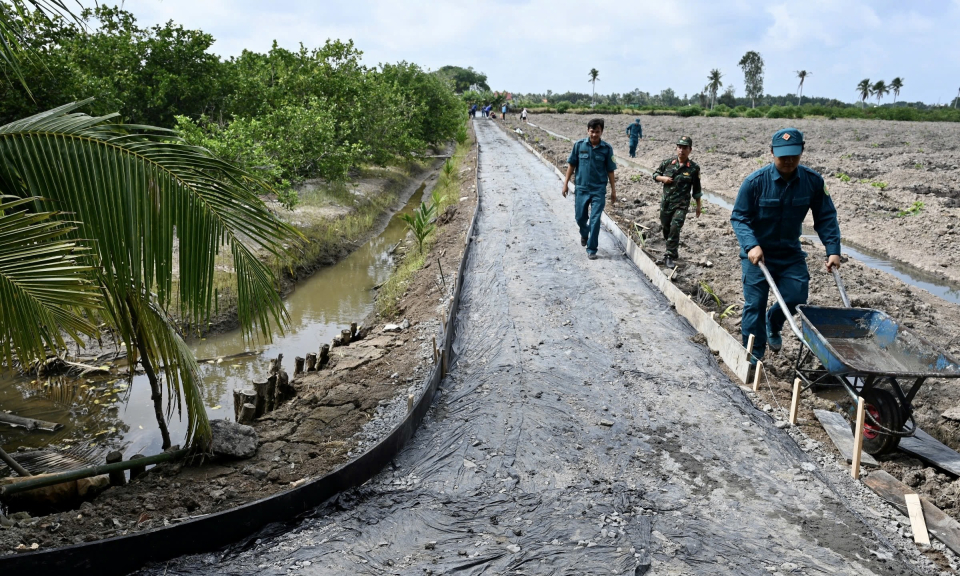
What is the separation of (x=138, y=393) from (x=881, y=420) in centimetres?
744

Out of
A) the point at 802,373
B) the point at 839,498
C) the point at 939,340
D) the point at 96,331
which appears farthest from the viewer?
the point at 939,340

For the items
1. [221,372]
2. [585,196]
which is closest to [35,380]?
[221,372]

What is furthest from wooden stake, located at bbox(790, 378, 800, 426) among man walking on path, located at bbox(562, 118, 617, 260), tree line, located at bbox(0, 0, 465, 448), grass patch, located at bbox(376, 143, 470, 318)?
grass patch, located at bbox(376, 143, 470, 318)

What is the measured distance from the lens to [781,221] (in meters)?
4.88

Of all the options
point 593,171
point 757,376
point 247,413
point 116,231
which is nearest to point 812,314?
point 757,376

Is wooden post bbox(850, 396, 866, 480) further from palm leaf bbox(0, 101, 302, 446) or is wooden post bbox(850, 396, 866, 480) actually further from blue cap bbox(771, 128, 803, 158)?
palm leaf bbox(0, 101, 302, 446)

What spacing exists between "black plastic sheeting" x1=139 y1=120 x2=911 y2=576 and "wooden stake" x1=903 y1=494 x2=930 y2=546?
20 cm

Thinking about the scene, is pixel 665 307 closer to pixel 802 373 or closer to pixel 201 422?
pixel 802 373

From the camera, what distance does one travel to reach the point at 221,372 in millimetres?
7836

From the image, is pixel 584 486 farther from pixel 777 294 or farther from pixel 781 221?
pixel 781 221

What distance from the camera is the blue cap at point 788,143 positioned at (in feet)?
15.0

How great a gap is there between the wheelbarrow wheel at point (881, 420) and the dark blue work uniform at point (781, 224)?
1.04 m

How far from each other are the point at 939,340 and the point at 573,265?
13.9 ft

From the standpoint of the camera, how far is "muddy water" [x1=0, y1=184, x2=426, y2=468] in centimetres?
610
